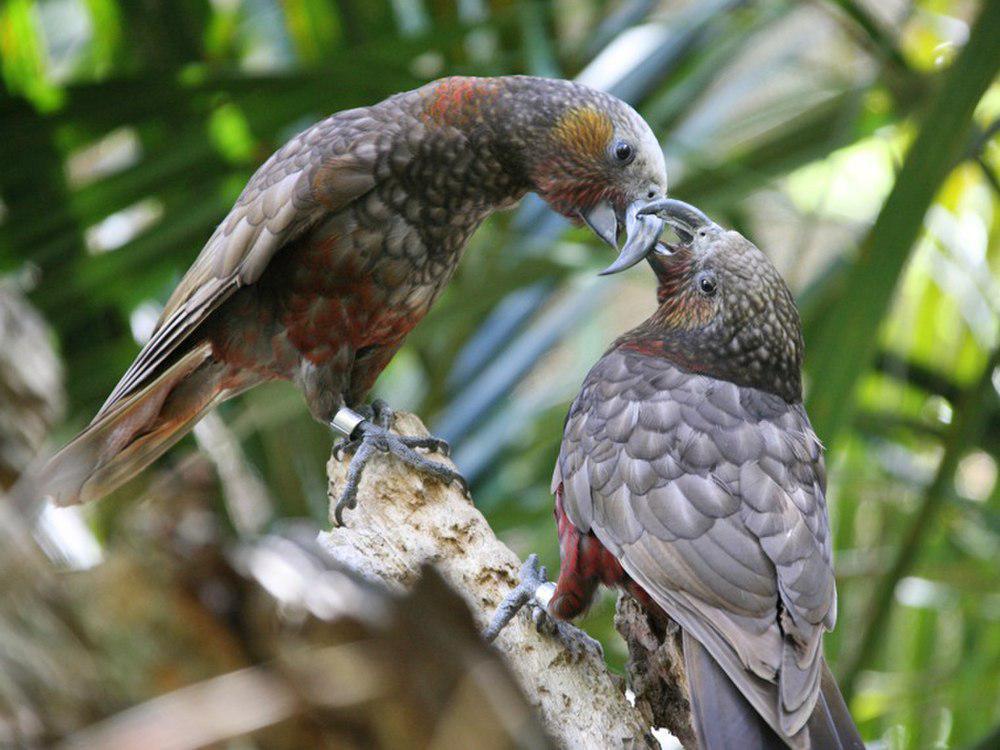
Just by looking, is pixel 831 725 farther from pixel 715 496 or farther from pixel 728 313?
pixel 728 313

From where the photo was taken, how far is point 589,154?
2461 mm

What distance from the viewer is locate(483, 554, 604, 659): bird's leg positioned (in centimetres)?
200

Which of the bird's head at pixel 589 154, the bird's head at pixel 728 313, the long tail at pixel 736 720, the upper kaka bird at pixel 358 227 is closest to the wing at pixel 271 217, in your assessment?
the upper kaka bird at pixel 358 227

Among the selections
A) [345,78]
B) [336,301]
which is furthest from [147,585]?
[345,78]

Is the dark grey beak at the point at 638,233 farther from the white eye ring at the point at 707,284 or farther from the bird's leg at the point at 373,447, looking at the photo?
the bird's leg at the point at 373,447

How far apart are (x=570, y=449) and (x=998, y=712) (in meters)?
1.89

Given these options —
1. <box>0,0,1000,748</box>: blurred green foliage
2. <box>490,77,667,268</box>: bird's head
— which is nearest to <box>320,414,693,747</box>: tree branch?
<box>0,0,1000,748</box>: blurred green foliage

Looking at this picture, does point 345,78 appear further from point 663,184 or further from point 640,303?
point 640,303

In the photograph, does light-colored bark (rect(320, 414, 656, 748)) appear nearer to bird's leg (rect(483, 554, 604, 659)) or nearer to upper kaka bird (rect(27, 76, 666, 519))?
bird's leg (rect(483, 554, 604, 659))

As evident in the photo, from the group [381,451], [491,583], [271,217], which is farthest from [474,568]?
[271,217]

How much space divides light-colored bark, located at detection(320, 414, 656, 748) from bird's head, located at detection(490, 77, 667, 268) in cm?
70

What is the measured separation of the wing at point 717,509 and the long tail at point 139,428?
2.89 ft

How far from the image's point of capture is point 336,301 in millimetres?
2504

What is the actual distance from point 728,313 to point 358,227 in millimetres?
807
